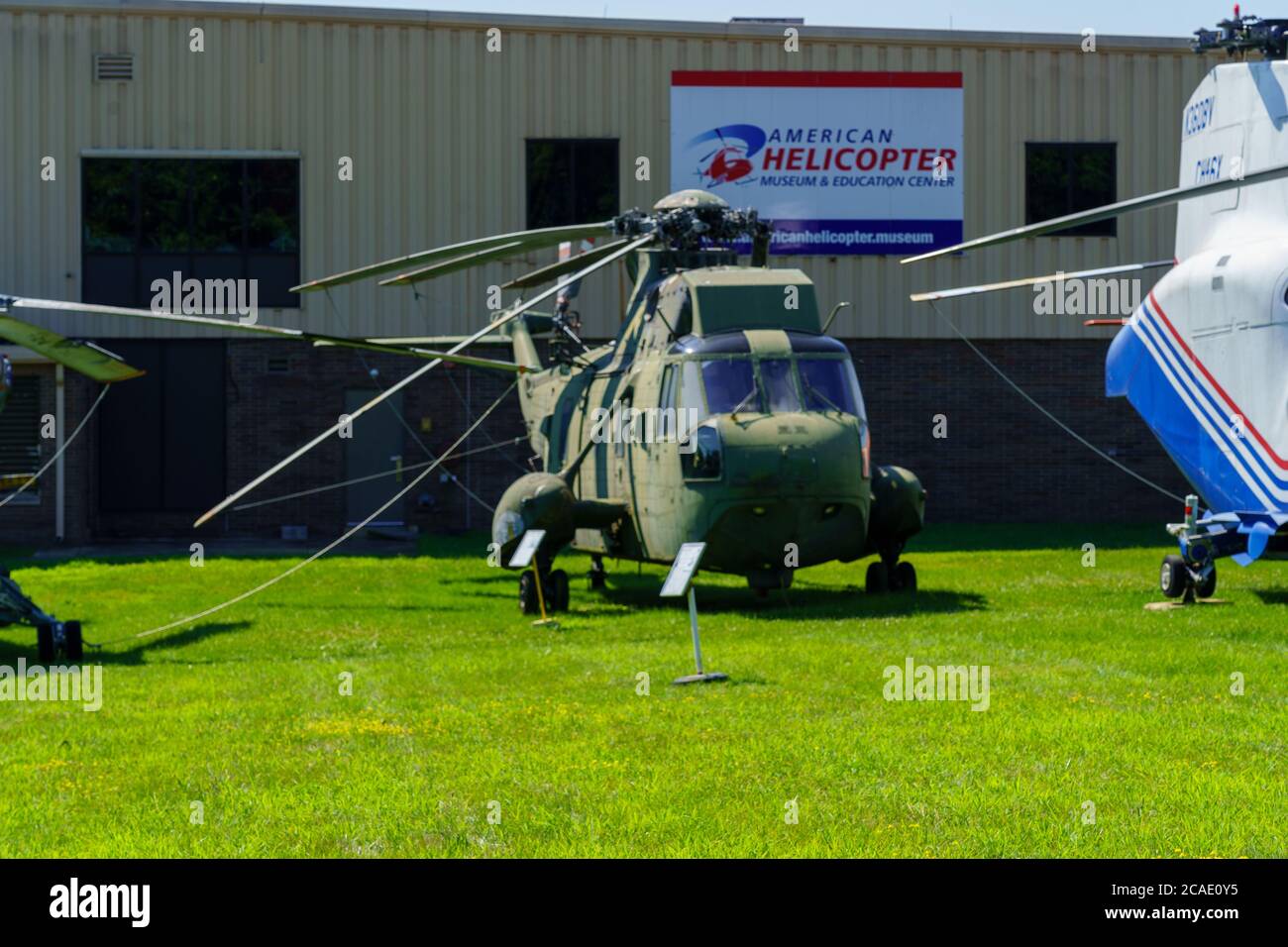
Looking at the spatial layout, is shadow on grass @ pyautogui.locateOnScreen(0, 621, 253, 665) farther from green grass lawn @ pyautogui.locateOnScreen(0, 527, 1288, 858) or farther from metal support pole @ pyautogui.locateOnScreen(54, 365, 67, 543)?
metal support pole @ pyautogui.locateOnScreen(54, 365, 67, 543)

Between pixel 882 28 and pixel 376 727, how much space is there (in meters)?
25.4

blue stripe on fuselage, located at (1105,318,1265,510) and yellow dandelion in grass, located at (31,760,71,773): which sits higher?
blue stripe on fuselage, located at (1105,318,1265,510)

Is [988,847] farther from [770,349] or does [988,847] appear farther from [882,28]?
[882,28]

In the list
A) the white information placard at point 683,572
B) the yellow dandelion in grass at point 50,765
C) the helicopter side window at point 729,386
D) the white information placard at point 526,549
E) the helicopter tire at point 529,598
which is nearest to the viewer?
the yellow dandelion in grass at point 50,765

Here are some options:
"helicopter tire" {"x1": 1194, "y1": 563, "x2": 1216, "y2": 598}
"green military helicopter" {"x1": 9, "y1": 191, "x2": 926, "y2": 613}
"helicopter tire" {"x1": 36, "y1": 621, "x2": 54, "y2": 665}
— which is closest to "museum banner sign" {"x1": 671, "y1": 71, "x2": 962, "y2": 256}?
"green military helicopter" {"x1": 9, "y1": 191, "x2": 926, "y2": 613}

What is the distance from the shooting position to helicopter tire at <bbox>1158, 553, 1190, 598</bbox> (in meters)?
18.2

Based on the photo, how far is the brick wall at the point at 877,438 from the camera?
1288 inches

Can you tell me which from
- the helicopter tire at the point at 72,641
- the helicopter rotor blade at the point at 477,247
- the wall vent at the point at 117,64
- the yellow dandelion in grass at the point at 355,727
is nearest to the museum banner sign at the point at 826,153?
the wall vent at the point at 117,64

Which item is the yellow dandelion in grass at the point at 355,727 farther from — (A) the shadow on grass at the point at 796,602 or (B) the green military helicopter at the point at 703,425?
(A) the shadow on grass at the point at 796,602

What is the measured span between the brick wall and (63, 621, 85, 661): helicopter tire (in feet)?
54.2

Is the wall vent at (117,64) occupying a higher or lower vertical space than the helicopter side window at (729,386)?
higher

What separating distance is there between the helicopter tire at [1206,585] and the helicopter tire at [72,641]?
11753mm
